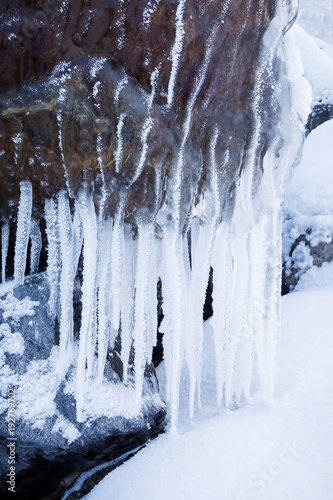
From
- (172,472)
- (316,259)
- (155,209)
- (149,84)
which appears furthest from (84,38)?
(316,259)

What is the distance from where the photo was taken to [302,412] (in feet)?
5.53

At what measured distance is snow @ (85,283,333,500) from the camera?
1.43m

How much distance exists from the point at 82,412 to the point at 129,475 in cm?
29

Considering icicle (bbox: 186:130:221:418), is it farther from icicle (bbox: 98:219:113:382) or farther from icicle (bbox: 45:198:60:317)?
icicle (bbox: 45:198:60:317)

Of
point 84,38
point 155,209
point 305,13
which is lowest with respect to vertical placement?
point 155,209

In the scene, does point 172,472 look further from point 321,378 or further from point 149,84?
point 149,84

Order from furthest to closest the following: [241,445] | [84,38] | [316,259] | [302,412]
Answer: [316,259] < [302,412] < [241,445] < [84,38]

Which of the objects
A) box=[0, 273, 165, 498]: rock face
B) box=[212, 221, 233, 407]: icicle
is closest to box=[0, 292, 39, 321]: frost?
box=[0, 273, 165, 498]: rock face

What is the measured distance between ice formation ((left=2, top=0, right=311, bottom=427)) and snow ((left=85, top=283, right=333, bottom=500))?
0.11m

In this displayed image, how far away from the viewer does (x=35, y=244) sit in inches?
71.0

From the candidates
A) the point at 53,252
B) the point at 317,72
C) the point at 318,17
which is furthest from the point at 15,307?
the point at 318,17

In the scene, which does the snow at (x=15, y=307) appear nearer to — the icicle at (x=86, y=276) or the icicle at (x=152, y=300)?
the icicle at (x=86, y=276)

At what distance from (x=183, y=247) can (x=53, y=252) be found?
53cm

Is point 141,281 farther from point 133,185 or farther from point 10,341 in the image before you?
point 10,341
